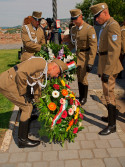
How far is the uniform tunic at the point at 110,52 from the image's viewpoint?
10.7ft

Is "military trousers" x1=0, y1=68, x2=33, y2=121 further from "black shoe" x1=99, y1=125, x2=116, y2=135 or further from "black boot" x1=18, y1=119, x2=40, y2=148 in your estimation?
"black shoe" x1=99, y1=125, x2=116, y2=135

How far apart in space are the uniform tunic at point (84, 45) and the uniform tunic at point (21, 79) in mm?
2002

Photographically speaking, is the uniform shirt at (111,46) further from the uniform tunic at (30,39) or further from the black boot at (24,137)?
the uniform tunic at (30,39)

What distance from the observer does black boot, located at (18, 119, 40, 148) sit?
3188 millimetres

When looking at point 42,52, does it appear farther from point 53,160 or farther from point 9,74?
point 53,160

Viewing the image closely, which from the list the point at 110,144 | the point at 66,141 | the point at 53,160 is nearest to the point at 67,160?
the point at 53,160

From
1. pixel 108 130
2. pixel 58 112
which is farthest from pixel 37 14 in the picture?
pixel 108 130

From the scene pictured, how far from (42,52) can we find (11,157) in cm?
229

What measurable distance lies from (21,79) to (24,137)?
3.67ft

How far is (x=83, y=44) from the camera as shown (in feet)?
15.4

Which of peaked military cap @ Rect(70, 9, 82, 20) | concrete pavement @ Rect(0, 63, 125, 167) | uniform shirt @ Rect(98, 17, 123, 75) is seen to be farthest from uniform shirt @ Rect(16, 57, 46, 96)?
peaked military cap @ Rect(70, 9, 82, 20)

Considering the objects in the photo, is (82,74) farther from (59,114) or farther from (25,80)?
(25,80)

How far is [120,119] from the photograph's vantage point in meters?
4.36

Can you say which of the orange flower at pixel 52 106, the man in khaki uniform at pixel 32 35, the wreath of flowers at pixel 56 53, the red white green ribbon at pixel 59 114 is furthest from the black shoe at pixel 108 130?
the man in khaki uniform at pixel 32 35
